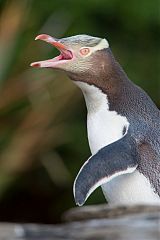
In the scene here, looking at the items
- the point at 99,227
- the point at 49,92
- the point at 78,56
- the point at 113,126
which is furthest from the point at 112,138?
the point at 49,92

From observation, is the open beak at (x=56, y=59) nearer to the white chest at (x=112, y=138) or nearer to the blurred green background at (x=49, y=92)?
the white chest at (x=112, y=138)

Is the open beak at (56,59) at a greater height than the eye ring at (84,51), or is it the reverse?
the open beak at (56,59)

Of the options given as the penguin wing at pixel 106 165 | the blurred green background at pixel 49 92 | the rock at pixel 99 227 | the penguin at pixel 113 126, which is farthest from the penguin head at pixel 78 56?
the blurred green background at pixel 49 92

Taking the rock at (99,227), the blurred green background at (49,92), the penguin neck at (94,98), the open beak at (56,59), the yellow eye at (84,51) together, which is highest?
the rock at (99,227)

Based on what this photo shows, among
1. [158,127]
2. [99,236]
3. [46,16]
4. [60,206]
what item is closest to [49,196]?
[60,206]

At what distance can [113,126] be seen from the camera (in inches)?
144

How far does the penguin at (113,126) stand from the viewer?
350 cm

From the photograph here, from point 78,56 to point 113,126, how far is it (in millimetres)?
327

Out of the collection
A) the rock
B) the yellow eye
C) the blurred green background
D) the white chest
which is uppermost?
the rock

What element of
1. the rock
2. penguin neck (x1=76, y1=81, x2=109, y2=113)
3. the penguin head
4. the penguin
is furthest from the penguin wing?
the rock

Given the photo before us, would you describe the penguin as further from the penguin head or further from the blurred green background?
the blurred green background

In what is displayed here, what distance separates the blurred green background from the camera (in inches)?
243

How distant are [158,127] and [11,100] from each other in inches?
99.2

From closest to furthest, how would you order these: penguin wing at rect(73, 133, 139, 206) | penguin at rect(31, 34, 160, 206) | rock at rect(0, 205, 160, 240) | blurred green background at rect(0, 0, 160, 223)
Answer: rock at rect(0, 205, 160, 240) < penguin wing at rect(73, 133, 139, 206) < penguin at rect(31, 34, 160, 206) < blurred green background at rect(0, 0, 160, 223)
